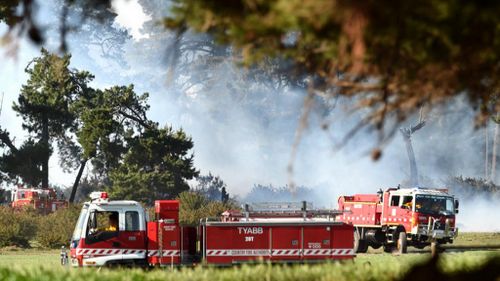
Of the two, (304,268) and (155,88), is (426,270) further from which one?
(155,88)

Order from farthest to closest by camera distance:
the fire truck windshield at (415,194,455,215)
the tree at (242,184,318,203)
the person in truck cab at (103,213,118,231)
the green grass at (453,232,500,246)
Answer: the tree at (242,184,318,203)
the green grass at (453,232,500,246)
the fire truck windshield at (415,194,455,215)
the person in truck cab at (103,213,118,231)

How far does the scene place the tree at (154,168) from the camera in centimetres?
6475

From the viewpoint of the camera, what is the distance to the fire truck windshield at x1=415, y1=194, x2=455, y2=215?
35562 mm

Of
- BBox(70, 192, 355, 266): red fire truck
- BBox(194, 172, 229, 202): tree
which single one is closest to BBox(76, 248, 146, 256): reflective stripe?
BBox(70, 192, 355, 266): red fire truck

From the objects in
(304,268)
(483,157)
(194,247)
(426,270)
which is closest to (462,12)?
(426,270)

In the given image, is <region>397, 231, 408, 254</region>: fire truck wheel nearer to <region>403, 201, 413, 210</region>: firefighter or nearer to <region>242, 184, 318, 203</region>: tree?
<region>403, 201, 413, 210</region>: firefighter

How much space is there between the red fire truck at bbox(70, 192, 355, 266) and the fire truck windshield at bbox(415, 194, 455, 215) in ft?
40.7

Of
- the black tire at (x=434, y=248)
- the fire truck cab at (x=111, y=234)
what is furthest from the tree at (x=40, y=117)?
the black tire at (x=434, y=248)

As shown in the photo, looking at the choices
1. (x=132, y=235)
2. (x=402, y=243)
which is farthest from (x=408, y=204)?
(x=132, y=235)

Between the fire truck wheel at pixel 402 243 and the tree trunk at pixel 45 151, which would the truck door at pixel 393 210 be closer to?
the fire truck wheel at pixel 402 243

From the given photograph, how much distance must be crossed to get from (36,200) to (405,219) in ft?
101

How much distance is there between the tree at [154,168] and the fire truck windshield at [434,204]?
3143 cm

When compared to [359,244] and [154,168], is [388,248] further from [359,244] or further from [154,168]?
[154,168]

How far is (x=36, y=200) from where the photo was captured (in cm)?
5931
